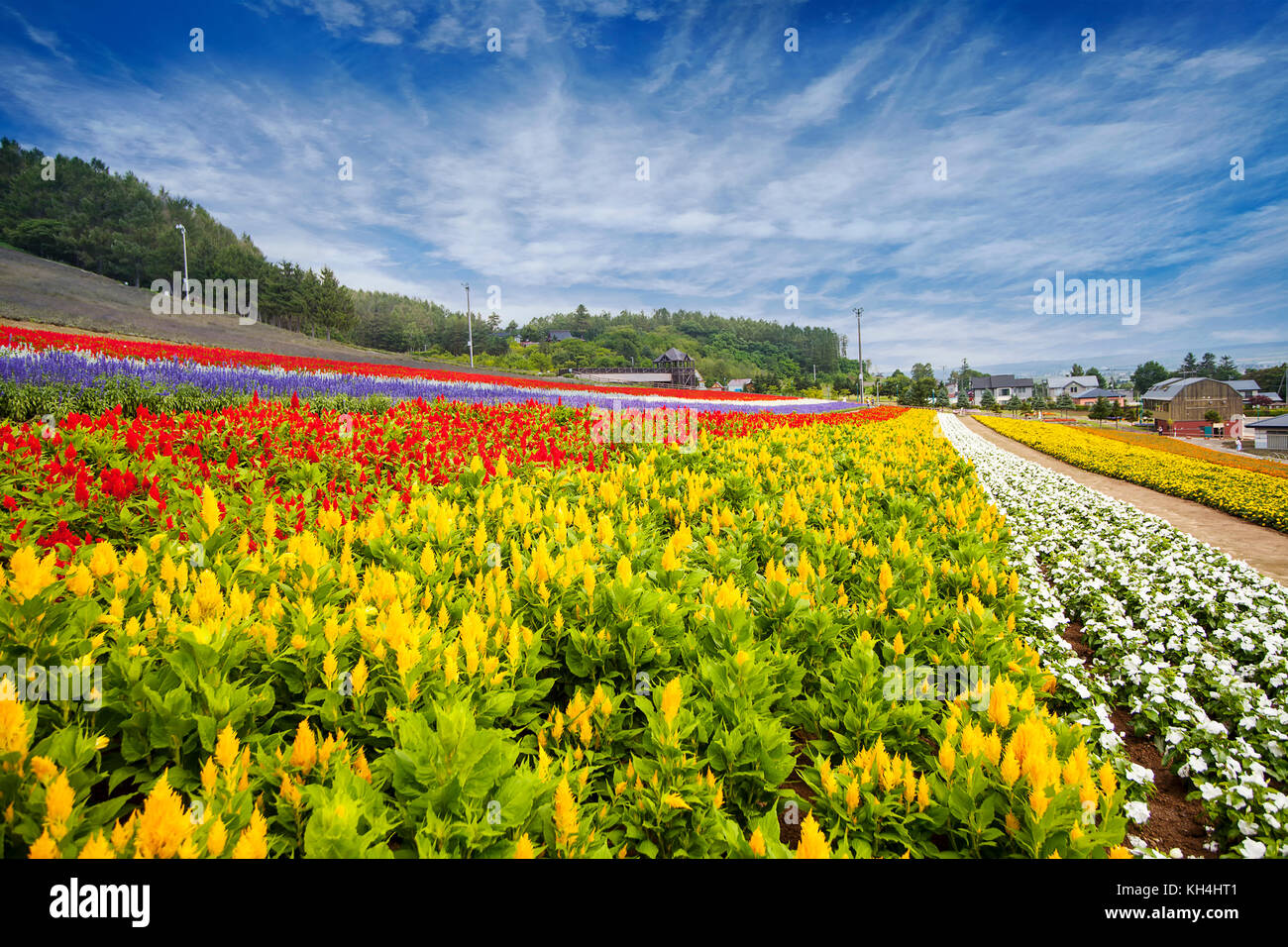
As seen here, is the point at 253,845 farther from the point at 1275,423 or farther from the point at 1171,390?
the point at 1171,390

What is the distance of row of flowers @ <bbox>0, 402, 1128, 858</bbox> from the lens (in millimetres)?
1329

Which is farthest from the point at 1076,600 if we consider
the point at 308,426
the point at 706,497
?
the point at 308,426

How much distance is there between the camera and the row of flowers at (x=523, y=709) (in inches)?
52.3

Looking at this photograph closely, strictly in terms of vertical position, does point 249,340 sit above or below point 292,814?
above

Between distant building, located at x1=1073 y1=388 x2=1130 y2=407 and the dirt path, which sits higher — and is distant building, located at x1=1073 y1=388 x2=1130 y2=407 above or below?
above

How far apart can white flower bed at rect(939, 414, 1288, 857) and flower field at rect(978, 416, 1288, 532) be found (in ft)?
18.3

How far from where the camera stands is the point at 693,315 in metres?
136

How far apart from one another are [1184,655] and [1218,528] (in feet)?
27.7

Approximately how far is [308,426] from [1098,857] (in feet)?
24.5

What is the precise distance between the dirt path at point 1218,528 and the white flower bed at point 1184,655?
4.25 ft

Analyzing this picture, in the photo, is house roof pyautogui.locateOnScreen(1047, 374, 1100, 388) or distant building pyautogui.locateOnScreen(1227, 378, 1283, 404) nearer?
distant building pyautogui.locateOnScreen(1227, 378, 1283, 404)

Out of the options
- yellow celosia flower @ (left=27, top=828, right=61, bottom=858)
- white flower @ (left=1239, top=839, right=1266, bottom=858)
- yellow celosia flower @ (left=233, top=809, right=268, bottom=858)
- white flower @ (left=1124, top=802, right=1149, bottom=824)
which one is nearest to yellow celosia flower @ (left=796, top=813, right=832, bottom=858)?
yellow celosia flower @ (left=233, top=809, right=268, bottom=858)

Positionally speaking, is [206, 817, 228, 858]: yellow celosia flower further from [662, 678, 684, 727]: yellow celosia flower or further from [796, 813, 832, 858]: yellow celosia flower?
[796, 813, 832, 858]: yellow celosia flower
